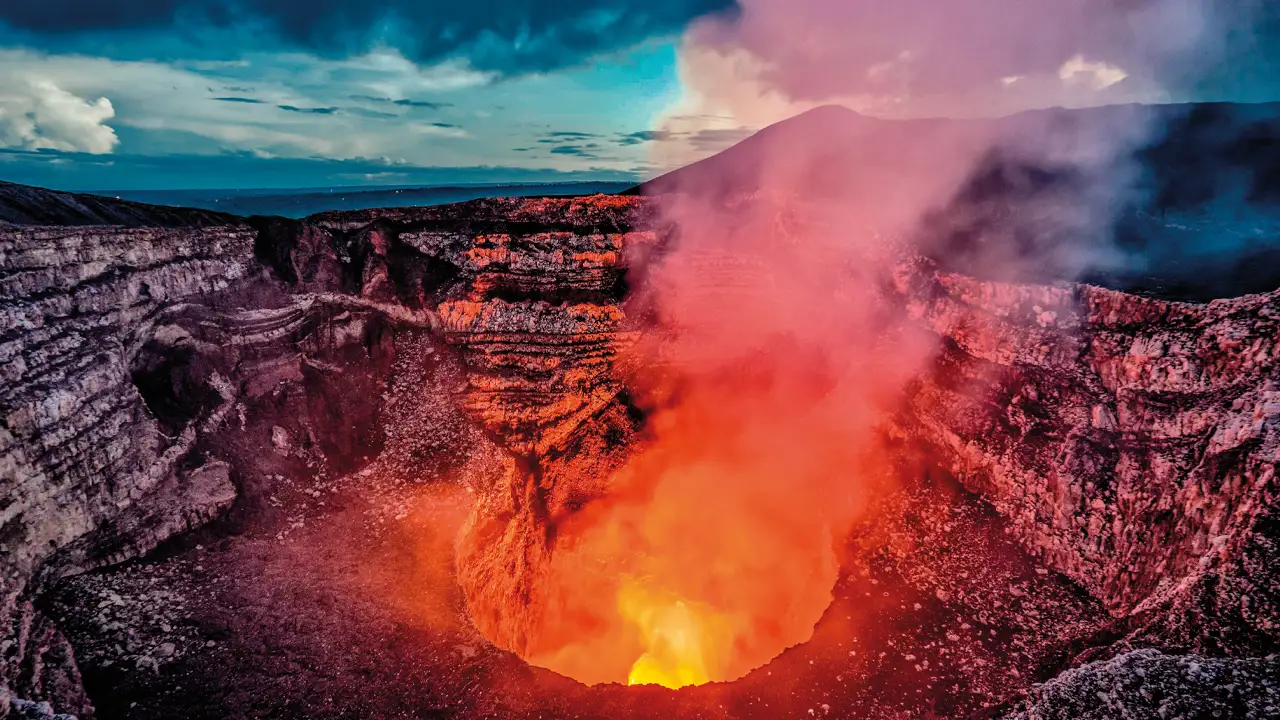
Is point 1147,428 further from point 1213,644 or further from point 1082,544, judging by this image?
point 1213,644

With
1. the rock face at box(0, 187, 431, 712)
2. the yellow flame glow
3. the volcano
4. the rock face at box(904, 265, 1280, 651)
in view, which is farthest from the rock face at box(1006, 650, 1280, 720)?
the rock face at box(0, 187, 431, 712)

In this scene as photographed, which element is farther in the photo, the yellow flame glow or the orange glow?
the yellow flame glow

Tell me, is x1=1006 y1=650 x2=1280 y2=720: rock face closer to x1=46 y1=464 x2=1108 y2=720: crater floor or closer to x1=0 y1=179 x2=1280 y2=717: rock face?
x1=0 y1=179 x2=1280 y2=717: rock face

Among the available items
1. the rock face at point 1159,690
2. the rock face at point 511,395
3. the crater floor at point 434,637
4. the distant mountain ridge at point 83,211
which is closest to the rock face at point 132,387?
the rock face at point 511,395

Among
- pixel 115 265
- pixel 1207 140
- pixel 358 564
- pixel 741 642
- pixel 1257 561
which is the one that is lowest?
pixel 741 642

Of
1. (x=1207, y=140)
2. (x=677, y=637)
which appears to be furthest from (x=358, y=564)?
(x=1207, y=140)

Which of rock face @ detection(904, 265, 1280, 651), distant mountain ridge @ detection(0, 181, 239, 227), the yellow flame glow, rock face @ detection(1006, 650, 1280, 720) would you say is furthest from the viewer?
the yellow flame glow

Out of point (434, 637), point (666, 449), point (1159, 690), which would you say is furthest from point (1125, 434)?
point (434, 637)
